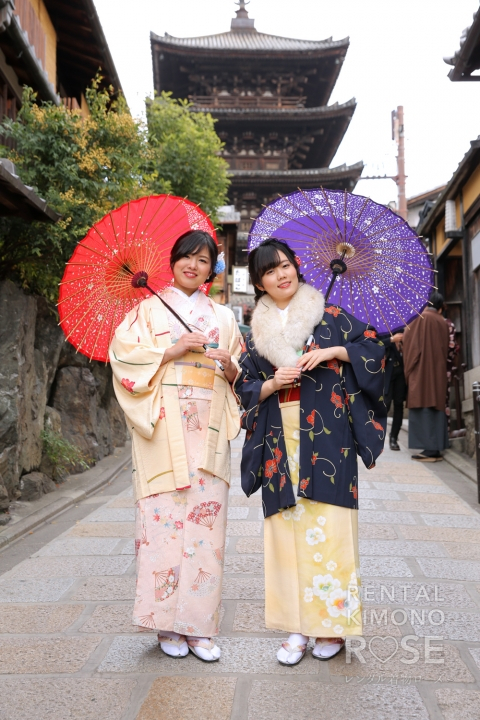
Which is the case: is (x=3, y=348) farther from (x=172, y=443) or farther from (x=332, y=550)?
(x=332, y=550)

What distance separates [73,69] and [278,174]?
13.5 metres

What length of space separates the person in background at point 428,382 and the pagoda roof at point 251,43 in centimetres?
1927

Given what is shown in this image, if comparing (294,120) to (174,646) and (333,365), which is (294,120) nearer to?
(333,365)

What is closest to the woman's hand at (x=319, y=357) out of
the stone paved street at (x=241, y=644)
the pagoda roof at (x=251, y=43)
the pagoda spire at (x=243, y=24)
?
the stone paved street at (x=241, y=644)

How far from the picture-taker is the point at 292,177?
83.8ft

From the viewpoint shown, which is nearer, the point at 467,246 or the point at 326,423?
the point at 326,423

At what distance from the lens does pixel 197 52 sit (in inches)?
998

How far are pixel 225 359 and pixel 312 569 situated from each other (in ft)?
3.24

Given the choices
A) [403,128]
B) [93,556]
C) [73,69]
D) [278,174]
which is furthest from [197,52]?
[93,556]

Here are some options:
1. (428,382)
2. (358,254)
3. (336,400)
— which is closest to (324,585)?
(336,400)

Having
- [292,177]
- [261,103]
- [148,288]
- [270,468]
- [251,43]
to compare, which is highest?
[251,43]

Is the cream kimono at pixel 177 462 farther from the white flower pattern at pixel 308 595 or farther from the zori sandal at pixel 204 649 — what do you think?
the white flower pattern at pixel 308 595

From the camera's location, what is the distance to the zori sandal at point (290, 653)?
10.0ft

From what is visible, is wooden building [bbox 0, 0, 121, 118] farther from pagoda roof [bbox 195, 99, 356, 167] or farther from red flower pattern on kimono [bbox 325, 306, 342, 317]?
pagoda roof [bbox 195, 99, 356, 167]
